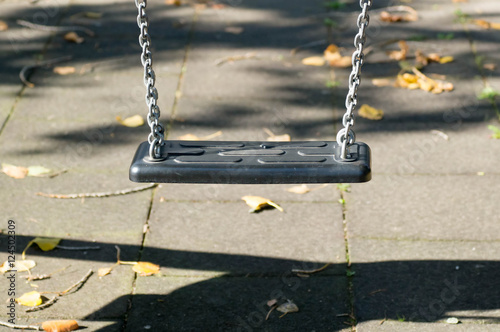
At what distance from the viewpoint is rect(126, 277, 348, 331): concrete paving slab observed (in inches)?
109

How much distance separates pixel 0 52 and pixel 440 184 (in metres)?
3.22

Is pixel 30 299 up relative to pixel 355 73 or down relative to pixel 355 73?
down

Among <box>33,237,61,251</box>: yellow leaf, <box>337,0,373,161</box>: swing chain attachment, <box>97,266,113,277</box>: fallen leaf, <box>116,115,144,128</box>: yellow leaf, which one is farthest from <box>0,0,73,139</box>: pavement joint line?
<box>337,0,373,161</box>: swing chain attachment

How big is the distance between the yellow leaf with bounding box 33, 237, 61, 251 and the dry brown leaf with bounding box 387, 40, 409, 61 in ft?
9.09

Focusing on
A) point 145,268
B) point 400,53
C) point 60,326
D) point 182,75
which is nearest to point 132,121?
point 182,75

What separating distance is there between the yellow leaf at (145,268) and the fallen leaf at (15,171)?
1.01 meters

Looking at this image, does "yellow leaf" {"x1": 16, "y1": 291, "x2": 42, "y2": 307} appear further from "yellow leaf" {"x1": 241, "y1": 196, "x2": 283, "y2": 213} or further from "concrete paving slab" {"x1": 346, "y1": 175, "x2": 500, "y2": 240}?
"concrete paving slab" {"x1": 346, "y1": 175, "x2": 500, "y2": 240}

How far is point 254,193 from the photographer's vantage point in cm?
358

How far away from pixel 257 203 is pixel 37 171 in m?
1.20

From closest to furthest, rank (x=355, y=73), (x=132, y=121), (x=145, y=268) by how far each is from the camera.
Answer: (x=355, y=73) < (x=145, y=268) < (x=132, y=121)

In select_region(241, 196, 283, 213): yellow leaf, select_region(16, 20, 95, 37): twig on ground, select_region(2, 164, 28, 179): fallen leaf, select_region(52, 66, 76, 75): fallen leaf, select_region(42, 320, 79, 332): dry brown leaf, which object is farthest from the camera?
select_region(16, 20, 95, 37): twig on ground

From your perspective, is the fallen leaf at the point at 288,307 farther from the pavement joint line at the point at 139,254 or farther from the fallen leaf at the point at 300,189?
the fallen leaf at the point at 300,189

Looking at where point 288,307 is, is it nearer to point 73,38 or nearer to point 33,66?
point 33,66

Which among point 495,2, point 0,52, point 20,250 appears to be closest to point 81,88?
point 0,52
